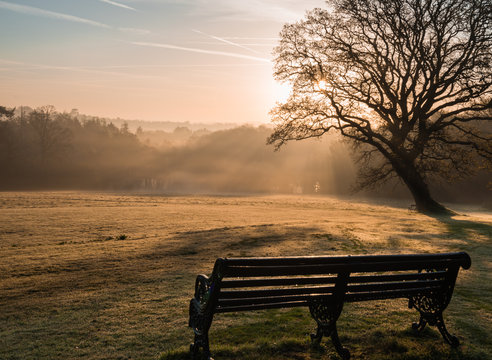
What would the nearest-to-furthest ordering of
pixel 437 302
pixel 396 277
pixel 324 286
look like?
pixel 324 286, pixel 396 277, pixel 437 302

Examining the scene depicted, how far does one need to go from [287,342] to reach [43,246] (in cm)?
1260

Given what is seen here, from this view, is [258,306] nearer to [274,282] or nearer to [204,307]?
[274,282]

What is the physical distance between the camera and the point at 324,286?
19.2 feet

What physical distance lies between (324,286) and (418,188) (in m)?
30.7

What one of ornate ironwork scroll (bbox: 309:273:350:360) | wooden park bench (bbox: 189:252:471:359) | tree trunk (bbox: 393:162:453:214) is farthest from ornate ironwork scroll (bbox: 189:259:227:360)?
tree trunk (bbox: 393:162:453:214)

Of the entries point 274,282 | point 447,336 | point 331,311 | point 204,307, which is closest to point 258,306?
point 274,282

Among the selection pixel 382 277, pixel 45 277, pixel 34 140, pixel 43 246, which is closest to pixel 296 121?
pixel 43 246

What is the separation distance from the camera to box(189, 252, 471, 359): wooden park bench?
5.11 metres

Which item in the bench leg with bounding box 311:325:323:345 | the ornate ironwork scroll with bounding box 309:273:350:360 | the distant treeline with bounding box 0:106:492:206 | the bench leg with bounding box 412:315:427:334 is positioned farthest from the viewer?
the distant treeline with bounding box 0:106:492:206

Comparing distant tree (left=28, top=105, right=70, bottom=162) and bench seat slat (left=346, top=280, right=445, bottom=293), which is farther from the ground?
distant tree (left=28, top=105, right=70, bottom=162)

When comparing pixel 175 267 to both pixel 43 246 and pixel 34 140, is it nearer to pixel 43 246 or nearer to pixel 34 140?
pixel 43 246

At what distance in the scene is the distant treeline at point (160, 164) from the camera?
84000 mm

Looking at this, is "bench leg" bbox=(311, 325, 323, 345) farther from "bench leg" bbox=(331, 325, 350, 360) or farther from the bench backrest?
the bench backrest

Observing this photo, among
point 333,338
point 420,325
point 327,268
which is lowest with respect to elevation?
point 420,325
